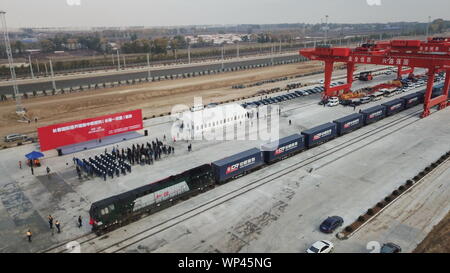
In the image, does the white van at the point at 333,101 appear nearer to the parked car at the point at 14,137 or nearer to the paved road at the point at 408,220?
the paved road at the point at 408,220

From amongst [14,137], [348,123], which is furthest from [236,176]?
[14,137]

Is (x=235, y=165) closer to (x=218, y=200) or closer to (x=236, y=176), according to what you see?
(x=236, y=176)

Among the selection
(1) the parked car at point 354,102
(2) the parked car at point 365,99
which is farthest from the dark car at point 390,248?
(2) the parked car at point 365,99

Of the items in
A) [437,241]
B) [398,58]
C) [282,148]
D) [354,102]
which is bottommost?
[437,241]

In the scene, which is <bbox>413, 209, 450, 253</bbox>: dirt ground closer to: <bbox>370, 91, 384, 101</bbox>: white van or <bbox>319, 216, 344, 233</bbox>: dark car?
<bbox>319, 216, 344, 233</bbox>: dark car

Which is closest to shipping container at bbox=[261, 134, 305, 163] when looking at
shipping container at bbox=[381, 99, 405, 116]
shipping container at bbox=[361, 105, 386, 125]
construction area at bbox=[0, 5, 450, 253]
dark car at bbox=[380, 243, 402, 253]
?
construction area at bbox=[0, 5, 450, 253]
